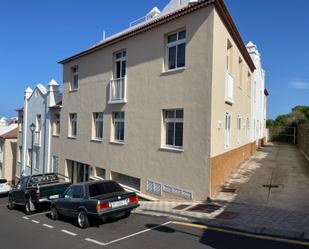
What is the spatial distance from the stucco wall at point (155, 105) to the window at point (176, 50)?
12.5 inches

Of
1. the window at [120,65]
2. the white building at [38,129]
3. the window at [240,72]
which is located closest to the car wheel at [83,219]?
the window at [120,65]

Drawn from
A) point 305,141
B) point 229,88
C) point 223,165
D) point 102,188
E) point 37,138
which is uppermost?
point 229,88

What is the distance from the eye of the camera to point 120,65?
58.8 ft

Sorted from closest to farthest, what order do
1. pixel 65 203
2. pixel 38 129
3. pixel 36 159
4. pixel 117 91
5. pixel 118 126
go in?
1. pixel 65 203
2. pixel 117 91
3. pixel 118 126
4. pixel 38 129
5. pixel 36 159

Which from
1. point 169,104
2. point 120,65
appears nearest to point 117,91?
point 120,65

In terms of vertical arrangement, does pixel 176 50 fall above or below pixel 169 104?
above

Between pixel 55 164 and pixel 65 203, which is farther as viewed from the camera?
pixel 55 164

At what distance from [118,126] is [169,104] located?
4855 millimetres

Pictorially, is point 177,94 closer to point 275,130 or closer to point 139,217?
point 139,217

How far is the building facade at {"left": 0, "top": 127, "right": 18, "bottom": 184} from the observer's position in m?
37.0

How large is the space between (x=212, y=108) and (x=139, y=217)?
4.90m

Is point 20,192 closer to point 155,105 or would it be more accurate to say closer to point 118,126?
point 118,126

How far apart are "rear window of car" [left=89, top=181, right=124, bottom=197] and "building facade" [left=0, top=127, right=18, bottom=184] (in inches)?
1191

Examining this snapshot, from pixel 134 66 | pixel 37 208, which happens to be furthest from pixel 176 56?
pixel 37 208
